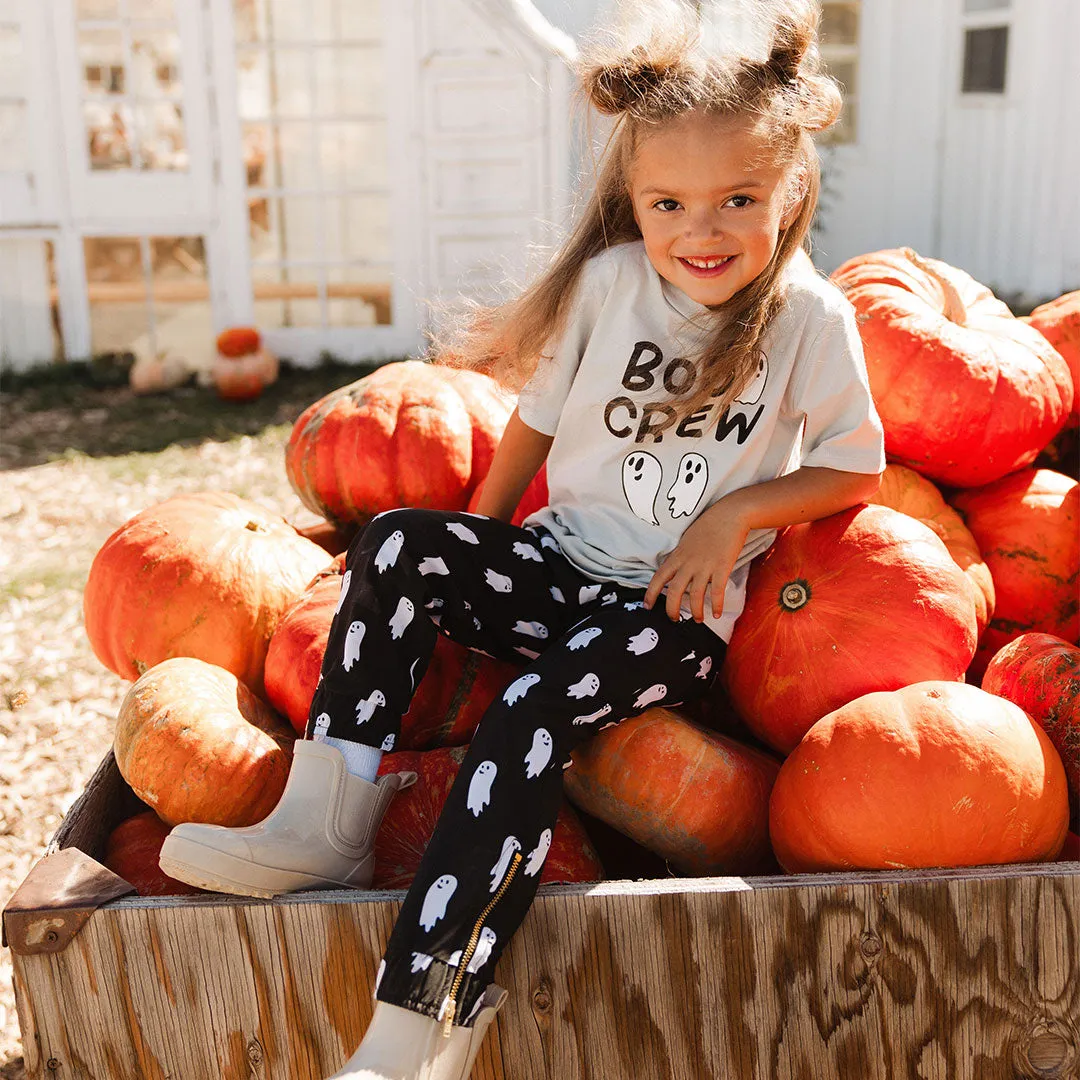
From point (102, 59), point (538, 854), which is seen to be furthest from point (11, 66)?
point (538, 854)

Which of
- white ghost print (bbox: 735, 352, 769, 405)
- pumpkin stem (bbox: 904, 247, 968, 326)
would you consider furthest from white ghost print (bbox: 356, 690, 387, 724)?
pumpkin stem (bbox: 904, 247, 968, 326)

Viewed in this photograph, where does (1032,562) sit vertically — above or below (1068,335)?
below

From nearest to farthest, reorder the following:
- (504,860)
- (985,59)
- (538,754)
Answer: (504,860) → (538,754) → (985,59)

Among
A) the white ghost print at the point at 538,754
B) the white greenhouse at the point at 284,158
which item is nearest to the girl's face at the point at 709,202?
the white ghost print at the point at 538,754

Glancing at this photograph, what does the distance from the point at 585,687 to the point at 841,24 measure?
303 inches

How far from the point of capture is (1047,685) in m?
1.80

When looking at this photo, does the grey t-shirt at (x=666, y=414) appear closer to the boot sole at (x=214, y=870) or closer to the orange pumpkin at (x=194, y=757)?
the orange pumpkin at (x=194, y=757)

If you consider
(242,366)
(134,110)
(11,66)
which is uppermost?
(11,66)

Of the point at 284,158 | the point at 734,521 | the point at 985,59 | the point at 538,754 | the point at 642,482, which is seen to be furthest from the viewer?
the point at 985,59

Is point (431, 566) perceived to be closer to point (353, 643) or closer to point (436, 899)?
point (353, 643)

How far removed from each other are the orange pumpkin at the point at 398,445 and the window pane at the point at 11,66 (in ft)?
17.0

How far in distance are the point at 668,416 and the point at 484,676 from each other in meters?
0.55

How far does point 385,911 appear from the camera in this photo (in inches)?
60.0

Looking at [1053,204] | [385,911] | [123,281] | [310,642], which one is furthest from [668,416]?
[1053,204]
